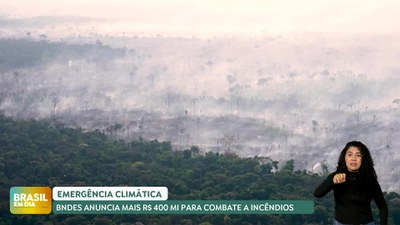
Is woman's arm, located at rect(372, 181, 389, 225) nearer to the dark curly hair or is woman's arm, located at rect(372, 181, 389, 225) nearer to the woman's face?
the dark curly hair

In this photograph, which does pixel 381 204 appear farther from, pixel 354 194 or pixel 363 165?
pixel 363 165

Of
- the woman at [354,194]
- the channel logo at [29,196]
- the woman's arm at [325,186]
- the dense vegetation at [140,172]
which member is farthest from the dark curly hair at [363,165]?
the dense vegetation at [140,172]

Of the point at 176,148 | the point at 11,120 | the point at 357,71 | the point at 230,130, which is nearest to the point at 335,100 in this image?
the point at 357,71

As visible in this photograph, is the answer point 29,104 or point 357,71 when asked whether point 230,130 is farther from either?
point 29,104

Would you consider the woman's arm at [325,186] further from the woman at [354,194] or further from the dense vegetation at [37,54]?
the dense vegetation at [37,54]

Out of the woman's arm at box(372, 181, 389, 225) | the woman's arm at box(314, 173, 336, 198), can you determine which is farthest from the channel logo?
the woman's arm at box(372, 181, 389, 225)

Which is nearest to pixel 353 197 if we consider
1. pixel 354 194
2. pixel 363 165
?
pixel 354 194
